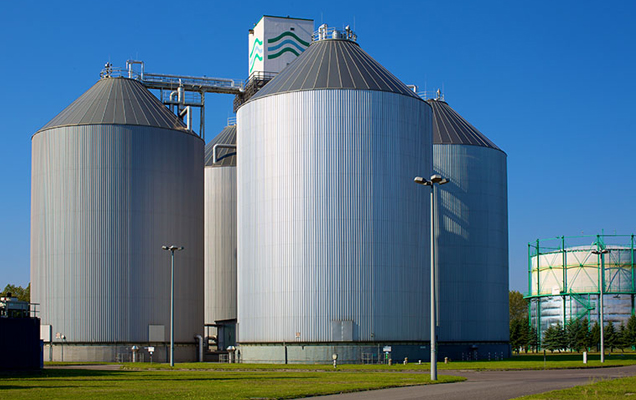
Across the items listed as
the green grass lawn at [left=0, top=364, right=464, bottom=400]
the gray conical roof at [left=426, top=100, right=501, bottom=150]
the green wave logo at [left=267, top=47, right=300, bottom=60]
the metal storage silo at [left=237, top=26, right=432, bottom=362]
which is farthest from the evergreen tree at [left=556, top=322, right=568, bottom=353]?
the green grass lawn at [left=0, top=364, right=464, bottom=400]

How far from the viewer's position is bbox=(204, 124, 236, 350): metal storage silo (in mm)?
95812

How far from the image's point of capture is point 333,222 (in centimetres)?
6875

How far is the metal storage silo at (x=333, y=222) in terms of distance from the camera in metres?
68.2

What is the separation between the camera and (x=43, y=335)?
78.4m

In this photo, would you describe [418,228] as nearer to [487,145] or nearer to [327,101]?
[327,101]

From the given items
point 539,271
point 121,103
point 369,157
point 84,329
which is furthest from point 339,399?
point 539,271

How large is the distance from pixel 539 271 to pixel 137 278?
75874mm

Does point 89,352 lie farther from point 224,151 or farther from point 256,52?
point 256,52

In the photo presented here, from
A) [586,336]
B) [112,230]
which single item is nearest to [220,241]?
[112,230]

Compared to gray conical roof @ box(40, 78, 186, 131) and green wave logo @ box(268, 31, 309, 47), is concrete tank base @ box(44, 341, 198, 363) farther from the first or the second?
green wave logo @ box(268, 31, 309, 47)

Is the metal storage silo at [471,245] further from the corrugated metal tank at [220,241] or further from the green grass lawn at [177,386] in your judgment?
the green grass lawn at [177,386]

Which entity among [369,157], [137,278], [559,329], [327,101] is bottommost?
[559,329]

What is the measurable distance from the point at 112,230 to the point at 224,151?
24.3 m

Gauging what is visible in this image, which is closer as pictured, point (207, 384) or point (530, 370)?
point (207, 384)
